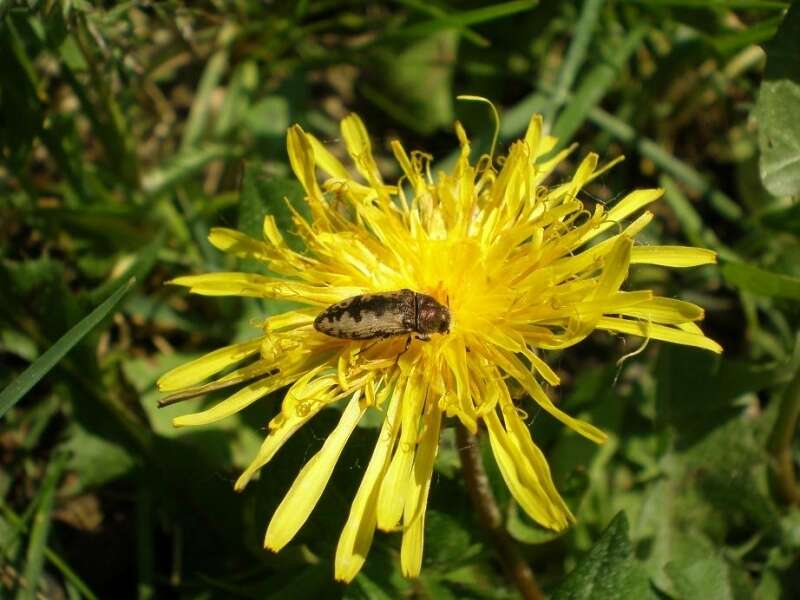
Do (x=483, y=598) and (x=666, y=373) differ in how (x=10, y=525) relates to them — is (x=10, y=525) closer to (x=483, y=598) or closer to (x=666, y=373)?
(x=483, y=598)

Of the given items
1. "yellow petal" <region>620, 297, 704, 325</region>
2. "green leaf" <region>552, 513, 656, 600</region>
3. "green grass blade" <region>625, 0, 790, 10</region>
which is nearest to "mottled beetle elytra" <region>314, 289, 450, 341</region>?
"yellow petal" <region>620, 297, 704, 325</region>

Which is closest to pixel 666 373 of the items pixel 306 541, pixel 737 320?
pixel 737 320

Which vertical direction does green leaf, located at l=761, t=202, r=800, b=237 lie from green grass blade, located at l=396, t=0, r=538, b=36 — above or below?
below

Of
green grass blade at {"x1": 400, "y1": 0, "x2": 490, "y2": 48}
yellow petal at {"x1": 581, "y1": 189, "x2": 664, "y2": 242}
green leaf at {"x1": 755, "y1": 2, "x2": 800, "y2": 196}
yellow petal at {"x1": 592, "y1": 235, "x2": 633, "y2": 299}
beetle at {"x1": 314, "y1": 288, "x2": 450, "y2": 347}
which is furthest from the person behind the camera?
green grass blade at {"x1": 400, "y1": 0, "x2": 490, "y2": 48}

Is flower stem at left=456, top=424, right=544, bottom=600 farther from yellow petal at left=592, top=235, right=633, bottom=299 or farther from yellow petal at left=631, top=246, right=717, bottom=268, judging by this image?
yellow petal at left=631, top=246, right=717, bottom=268

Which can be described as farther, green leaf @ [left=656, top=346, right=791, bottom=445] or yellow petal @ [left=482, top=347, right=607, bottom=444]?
green leaf @ [left=656, top=346, right=791, bottom=445]

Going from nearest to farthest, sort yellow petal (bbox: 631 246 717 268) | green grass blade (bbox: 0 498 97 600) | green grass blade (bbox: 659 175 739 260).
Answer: yellow petal (bbox: 631 246 717 268), green grass blade (bbox: 0 498 97 600), green grass blade (bbox: 659 175 739 260)

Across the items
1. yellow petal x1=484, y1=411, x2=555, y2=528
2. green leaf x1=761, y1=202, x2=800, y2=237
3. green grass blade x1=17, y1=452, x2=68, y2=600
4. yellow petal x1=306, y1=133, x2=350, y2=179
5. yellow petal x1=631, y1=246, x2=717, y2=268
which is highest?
yellow petal x1=306, y1=133, x2=350, y2=179
